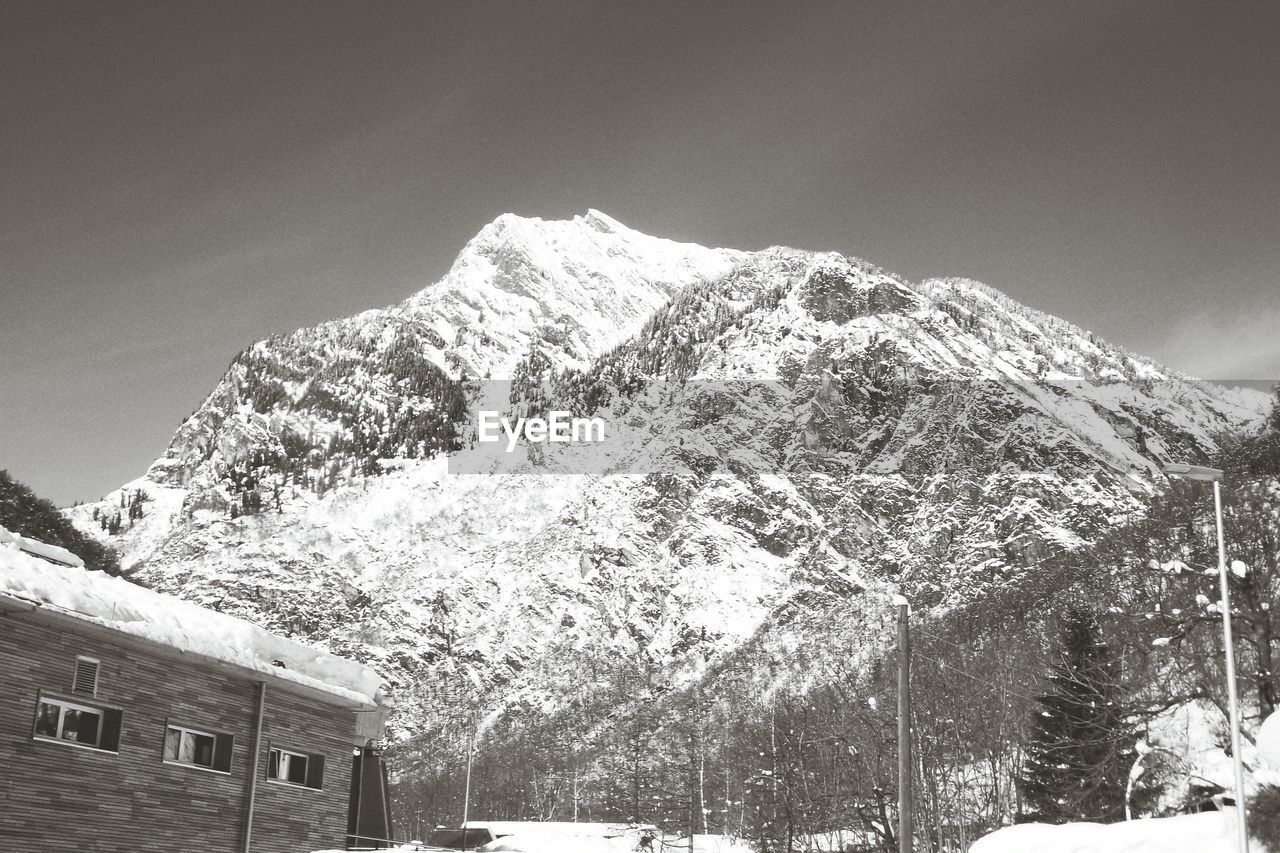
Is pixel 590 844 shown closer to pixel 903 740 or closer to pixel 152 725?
pixel 152 725

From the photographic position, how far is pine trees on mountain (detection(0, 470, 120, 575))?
7481 centimetres

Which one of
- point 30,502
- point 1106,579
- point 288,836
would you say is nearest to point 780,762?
point 1106,579

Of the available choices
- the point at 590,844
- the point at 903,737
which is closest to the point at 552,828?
the point at 590,844

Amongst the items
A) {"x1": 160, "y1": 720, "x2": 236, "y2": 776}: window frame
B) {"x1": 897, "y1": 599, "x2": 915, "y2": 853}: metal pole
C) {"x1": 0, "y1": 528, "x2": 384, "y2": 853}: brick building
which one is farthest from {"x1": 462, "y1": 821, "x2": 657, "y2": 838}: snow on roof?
{"x1": 897, "y1": 599, "x2": 915, "y2": 853}: metal pole

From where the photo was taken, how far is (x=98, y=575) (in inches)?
1110

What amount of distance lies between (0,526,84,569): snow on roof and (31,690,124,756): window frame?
4318 mm

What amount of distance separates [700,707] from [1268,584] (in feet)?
534

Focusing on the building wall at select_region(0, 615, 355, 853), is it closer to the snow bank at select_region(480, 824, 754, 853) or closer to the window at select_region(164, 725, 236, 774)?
the window at select_region(164, 725, 236, 774)

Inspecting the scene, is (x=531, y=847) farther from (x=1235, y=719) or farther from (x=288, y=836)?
(x=1235, y=719)

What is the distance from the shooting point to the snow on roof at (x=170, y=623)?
23188mm

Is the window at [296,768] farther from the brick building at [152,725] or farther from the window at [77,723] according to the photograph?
the window at [77,723]

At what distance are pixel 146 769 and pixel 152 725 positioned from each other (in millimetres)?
949

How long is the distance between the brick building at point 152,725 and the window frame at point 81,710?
31 millimetres

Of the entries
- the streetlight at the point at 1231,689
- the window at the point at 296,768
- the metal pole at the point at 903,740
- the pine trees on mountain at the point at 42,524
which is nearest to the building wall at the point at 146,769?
the window at the point at 296,768
